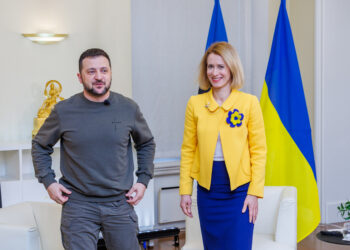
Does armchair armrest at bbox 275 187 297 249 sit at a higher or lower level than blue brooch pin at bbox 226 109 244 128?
lower

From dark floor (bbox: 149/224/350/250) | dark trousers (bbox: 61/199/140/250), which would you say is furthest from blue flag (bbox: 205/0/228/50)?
dark trousers (bbox: 61/199/140/250)

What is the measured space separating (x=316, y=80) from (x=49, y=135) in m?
3.56

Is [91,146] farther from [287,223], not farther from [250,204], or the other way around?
[287,223]

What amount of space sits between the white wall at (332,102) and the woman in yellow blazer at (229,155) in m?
3.00

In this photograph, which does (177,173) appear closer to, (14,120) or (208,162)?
(14,120)

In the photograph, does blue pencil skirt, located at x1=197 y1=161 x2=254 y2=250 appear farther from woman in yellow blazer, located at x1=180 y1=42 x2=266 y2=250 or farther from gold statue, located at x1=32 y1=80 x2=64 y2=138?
gold statue, located at x1=32 y1=80 x2=64 y2=138

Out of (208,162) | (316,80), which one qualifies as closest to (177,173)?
(316,80)

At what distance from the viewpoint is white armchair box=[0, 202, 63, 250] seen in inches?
114

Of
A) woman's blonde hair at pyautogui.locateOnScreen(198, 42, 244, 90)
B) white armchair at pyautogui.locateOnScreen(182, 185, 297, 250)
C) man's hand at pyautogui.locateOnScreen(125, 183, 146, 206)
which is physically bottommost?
white armchair at pyautogui.locateOnScreen(182, 185, 297, 250)

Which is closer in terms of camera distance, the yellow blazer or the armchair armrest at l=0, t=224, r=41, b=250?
Result: the yellow blazer

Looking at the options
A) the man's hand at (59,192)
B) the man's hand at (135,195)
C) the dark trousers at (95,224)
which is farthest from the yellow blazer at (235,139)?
the man's hand at (59,192)

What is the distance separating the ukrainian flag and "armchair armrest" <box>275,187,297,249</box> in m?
0.77

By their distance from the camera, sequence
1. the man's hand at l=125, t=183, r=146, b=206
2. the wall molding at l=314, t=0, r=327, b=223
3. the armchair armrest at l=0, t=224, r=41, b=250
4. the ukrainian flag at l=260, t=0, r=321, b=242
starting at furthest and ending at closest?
the wall molding at l=314, t=0, r=327, b=223 < the ukrainian flag at l=260, t=0, r=321, b=242 < the armchair armrest at l=0, t=224, r=41, b=250 < the man's hand at l=125, t=183, r=146, b=206

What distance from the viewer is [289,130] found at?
13.5 feet
